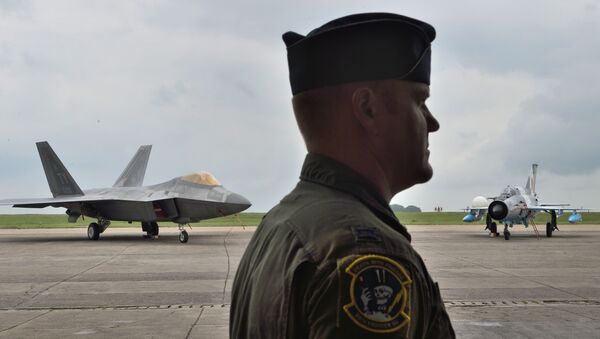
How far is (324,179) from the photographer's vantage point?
5.17ft

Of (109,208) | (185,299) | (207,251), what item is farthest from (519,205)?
(185,299)

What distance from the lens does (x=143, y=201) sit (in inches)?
1045

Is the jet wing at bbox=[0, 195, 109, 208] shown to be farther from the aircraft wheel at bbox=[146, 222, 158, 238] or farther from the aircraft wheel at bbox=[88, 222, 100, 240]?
the aircraft wheel at bbox=[146, 222, 158, 238]

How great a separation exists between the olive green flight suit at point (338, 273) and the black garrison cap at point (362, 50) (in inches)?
8.8

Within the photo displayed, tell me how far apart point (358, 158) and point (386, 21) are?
1.12ft

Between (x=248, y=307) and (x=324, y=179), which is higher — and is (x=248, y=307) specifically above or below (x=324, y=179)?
below

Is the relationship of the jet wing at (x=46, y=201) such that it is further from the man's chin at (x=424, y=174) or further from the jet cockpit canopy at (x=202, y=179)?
the man's chin at (x=424, y=174)

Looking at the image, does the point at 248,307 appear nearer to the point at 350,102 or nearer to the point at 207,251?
the point at 350,102

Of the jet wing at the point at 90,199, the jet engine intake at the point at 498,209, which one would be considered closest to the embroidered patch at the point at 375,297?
the jet wing at the point at 90,199

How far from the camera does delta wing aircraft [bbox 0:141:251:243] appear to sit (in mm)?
25812

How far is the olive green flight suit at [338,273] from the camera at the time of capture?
124cm

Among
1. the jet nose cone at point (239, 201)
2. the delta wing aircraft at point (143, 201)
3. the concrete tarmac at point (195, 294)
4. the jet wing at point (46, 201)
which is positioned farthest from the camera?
the jet wing at point (46, 201)

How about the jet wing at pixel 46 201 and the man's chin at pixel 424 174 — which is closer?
the man's chin at pixel 424 174

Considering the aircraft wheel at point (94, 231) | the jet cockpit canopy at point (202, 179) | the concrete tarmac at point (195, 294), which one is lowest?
the concrete tarmac at point (195, 294)
